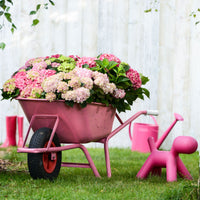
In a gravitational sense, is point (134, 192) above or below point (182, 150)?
below

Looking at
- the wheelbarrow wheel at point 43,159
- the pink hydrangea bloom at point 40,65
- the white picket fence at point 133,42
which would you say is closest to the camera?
the wheelbarrow wheel at point 43,159

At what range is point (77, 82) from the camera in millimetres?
2350

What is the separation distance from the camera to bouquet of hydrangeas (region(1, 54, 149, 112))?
2.35 metres

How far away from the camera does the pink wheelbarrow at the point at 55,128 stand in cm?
231

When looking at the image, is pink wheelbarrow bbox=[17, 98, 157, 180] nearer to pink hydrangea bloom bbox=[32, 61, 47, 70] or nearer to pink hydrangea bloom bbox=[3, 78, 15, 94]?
pink hydrangea bloom bbox=[3, 78, 15, 94]

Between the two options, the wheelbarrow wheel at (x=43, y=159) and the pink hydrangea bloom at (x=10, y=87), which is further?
the pink hydrangea bloom at (x=10, y=87)

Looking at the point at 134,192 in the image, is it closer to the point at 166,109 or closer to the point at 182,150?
the point at 182,150

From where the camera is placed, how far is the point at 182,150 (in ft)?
8.31

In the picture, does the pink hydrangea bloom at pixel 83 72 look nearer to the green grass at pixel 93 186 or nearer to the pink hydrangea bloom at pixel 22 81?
the pink hydrangea bloom at pixel 22 81

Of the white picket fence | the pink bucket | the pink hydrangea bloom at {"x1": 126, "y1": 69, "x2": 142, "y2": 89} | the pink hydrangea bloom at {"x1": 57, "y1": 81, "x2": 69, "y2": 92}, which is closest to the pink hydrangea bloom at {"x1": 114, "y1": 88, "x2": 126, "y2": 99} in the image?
the pink hydrangea bloom at {"x1": 126, "y1": 69, "x2": 142, "y2": 89}

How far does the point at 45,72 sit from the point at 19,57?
1.98 m

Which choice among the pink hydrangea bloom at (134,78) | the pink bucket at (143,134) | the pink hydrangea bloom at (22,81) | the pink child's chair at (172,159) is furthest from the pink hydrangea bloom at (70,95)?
the pink bucket at (143,134)

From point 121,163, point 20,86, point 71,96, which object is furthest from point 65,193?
point 121,163

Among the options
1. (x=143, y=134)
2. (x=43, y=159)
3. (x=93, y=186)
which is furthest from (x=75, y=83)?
(x=143, y=134)
